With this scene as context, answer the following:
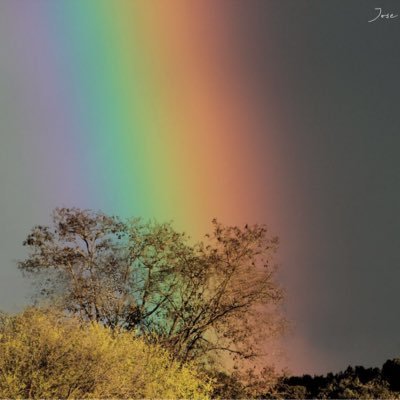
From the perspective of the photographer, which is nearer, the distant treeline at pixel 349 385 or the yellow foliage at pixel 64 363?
the yellow foliage at pixel 64 363

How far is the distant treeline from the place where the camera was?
51225 mm

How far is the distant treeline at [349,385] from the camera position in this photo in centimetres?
5122

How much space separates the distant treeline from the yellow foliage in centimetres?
1733

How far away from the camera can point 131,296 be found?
1769 inches

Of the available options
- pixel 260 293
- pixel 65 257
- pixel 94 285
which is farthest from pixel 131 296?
pixel 260 293

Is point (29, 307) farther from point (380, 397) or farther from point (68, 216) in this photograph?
point (380, 397)

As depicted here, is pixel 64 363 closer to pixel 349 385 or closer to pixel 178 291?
pixel 178 291

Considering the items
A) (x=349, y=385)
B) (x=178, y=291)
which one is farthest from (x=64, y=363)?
(x=349, y=385)

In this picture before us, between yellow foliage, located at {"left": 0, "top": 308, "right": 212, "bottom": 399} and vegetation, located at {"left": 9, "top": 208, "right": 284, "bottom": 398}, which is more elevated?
vegetation, located at {"left": 9, "top": 208, "right": 284, "bottom": 398}

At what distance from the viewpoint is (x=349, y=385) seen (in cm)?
6469

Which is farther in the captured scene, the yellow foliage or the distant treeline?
the distant treeline

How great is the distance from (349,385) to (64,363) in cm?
4733

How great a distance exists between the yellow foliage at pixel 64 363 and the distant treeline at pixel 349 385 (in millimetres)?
17330

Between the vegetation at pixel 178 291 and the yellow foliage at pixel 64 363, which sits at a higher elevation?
the vegetation at pixel 178 291
